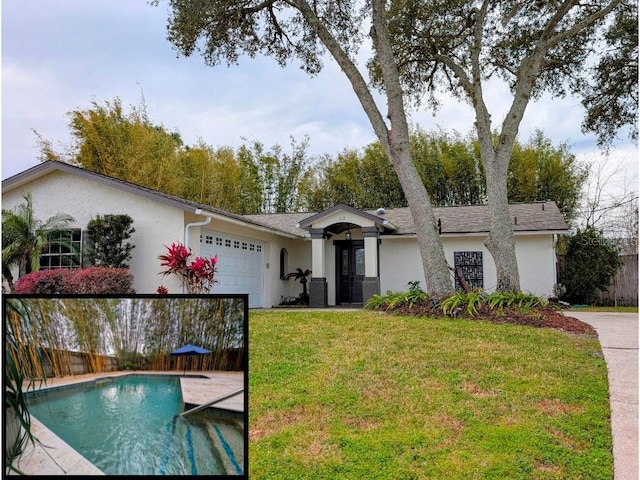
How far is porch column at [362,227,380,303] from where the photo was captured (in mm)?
13352

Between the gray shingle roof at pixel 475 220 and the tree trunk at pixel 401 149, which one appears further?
the gray shingle roof at pixel 475 220

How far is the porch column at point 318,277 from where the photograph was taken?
13828mm

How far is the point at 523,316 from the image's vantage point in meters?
8.52

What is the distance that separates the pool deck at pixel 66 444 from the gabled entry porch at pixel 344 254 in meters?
11.7

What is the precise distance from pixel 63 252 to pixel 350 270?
→ 7846 millimetres

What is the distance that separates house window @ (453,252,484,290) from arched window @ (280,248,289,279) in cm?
504

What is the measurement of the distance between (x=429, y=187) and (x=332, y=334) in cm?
1570

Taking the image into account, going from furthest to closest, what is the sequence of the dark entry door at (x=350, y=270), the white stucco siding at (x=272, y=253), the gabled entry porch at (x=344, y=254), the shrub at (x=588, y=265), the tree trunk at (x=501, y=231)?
the dark entry door at (x=350, y=270)
the shrub at (x=588, y=265)
the gabled entry porch at (x=344, y=254)
the white stucco siding at (x=272, y=253)
the tree trunk at (x=501, y=231)

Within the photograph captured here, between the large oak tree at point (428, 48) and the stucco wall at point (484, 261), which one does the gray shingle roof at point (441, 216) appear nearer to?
the stucco wall at point (484, 261)

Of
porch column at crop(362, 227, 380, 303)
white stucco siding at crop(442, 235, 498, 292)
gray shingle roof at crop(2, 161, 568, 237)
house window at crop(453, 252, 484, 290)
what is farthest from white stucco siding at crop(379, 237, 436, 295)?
porch column at crop(362, 227, 380, 303)

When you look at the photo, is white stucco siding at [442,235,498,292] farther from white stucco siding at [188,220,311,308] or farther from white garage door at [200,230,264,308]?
white garage door at [200,230,264,308]

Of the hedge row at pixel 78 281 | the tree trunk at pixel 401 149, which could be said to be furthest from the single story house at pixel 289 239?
the tree trunk at pixel 401 149

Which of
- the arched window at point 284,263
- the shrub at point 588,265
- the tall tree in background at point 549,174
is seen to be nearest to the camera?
the shrub at point 588,265

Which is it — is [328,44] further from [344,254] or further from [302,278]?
[302,278]
